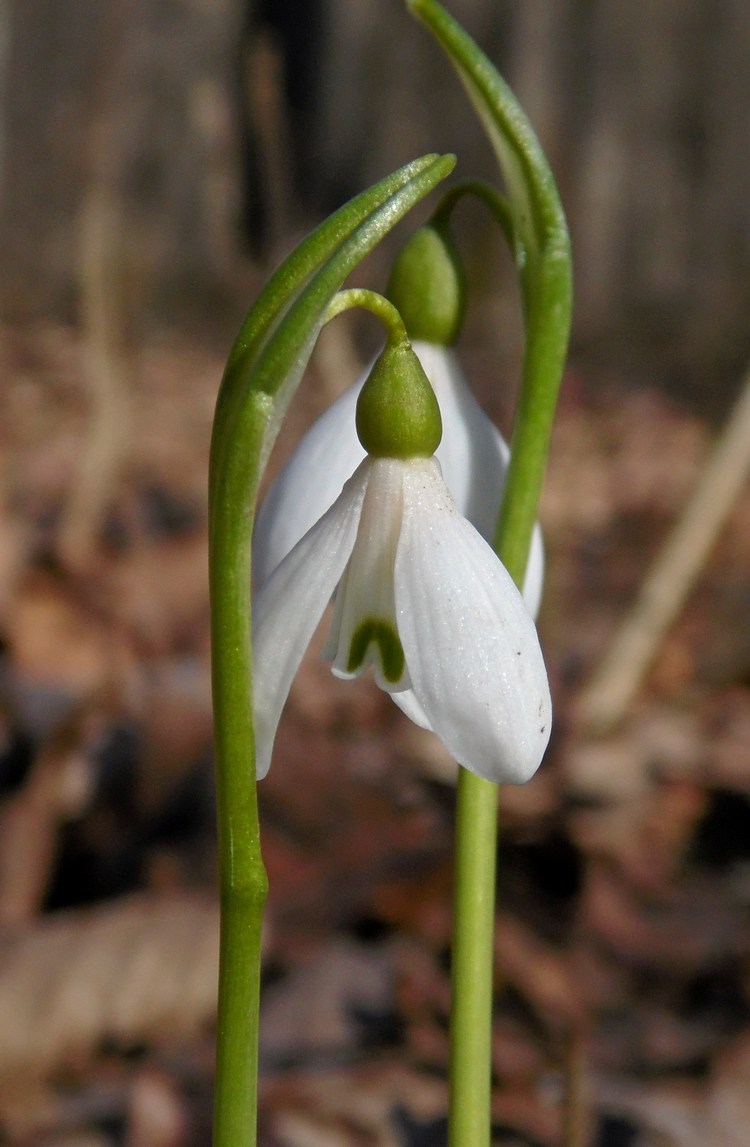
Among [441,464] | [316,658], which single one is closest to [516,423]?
[441,464]

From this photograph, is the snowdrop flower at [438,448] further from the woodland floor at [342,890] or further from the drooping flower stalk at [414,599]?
the woodland floor at [342,890]

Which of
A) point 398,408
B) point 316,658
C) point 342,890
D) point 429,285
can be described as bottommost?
point 342,890

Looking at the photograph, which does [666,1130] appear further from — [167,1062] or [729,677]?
[729,677]

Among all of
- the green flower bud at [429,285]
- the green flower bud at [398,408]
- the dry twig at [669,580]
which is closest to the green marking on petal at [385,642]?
the green flower bud at [398,408]

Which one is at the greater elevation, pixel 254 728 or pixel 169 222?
pixel 169 222

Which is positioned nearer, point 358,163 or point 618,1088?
point 618,1088

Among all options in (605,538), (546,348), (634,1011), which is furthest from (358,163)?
(546,348)

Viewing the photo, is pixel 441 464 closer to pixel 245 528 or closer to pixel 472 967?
pixel 245 528
